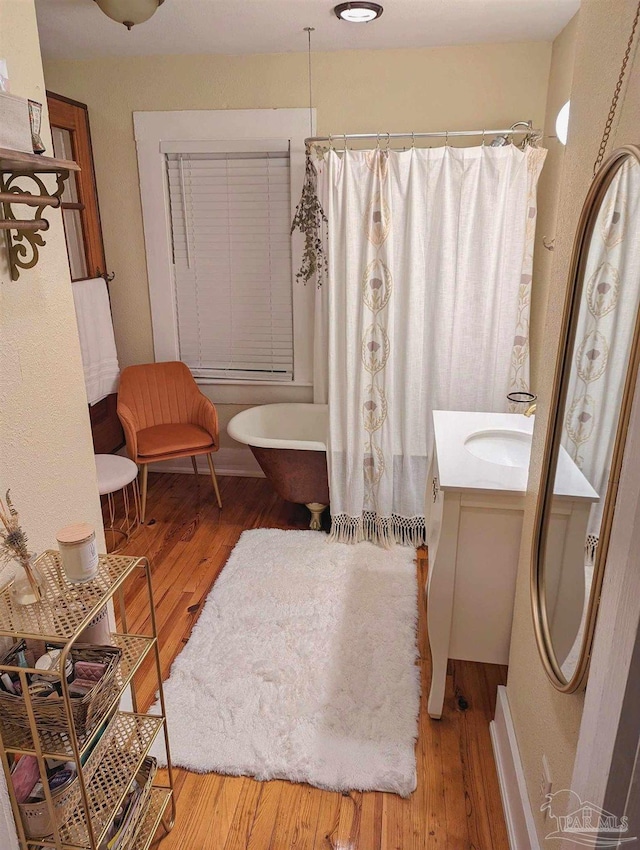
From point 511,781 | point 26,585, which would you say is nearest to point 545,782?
point 511,781

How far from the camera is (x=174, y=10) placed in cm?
263

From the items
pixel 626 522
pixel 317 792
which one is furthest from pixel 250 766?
pixel 626 522

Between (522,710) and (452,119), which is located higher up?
(452,119)

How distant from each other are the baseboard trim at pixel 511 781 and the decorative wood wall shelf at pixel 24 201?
1.82 m

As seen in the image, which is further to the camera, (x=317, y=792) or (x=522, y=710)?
(x=317, y=792)

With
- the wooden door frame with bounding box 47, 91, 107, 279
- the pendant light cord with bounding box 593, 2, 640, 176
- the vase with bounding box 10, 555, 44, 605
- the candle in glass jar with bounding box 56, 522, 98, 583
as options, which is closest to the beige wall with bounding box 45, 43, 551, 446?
the wooden door frame with bounding box 47, 91, 107, 279

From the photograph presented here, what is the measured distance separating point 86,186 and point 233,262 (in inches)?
36.9

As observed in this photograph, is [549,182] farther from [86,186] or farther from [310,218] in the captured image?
[86,186]

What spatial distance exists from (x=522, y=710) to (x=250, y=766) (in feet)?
2.81

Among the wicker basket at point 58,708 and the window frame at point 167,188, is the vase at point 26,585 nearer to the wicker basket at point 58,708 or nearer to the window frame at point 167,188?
the wicker basket at point 58,708

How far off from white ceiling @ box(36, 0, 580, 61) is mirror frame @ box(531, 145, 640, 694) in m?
1.89

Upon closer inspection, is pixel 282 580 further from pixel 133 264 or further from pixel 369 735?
pixel 133 264

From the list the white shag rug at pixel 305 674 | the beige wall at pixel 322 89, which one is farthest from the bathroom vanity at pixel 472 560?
the beige wall at pixel 322 89

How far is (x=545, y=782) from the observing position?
1.44 metres
